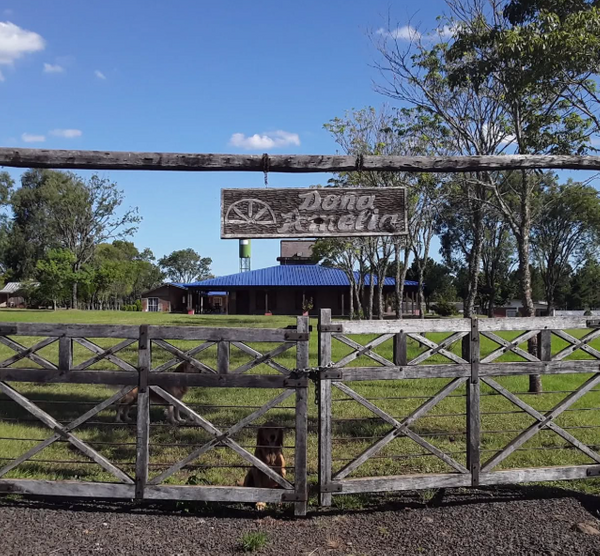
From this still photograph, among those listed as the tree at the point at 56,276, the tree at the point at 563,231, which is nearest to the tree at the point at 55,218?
the tree at the point at 56,276

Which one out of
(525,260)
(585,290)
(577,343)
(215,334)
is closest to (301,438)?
(215,334)

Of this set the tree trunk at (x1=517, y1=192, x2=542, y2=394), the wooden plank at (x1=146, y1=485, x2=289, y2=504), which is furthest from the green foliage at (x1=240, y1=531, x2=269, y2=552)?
the tree trunk at (x1=517, y1=192, x2=542, y2=394)

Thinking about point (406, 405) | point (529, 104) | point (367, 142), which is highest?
point (367, 142)

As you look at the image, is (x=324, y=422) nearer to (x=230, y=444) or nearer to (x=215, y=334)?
(x=230, y=444)

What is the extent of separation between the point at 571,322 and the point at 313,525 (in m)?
3.09

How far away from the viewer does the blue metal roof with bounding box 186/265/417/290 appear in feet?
174

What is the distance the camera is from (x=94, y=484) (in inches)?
190

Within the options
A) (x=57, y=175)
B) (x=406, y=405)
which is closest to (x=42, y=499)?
(x=406, y=405)

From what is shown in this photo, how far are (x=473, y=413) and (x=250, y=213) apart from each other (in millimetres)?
2777

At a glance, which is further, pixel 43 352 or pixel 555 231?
pixel 555 231

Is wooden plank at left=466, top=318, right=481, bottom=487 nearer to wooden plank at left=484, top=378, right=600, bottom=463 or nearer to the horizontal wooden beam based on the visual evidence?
wooden plank at left=484, top=378, right=600, bottom=463

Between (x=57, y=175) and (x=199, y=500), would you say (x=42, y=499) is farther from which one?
(x=57, y=175)

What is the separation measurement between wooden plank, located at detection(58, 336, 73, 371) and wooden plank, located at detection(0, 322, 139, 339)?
66mm

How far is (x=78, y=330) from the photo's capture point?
16.1ft
